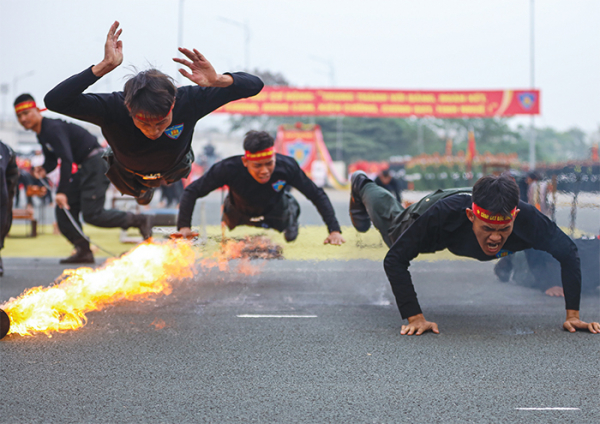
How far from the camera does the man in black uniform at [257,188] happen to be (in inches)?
224

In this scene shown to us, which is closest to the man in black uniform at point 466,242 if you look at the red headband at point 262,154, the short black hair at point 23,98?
the red headband at point 262,154

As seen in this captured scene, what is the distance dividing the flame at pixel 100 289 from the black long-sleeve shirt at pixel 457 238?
1.95 meters

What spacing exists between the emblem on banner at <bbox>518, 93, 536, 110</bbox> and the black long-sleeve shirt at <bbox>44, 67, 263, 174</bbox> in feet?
78.5

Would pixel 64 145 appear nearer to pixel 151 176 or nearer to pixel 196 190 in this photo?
pixel 196 190

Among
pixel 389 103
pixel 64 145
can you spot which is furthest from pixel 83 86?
pixel 389 103

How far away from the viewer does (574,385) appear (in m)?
3.18

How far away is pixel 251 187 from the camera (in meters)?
6.11

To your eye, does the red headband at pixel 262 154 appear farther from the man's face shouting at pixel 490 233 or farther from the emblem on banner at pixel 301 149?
the emblem on banner at pixel 301 149

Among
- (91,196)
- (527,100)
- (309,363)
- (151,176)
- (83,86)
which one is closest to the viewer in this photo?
(309,363)

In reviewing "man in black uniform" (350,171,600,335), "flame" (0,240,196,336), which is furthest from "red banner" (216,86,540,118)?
"man in black uniform" (350,171,600,335)

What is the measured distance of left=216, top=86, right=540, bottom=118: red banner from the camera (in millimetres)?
26281

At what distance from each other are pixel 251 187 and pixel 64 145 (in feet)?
7.70

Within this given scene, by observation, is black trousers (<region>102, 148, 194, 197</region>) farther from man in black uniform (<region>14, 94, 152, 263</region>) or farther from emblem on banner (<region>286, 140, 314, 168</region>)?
emblem on banner (<region>286, 140, 314, 168</region>)

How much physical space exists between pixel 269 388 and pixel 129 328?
5.34ft
